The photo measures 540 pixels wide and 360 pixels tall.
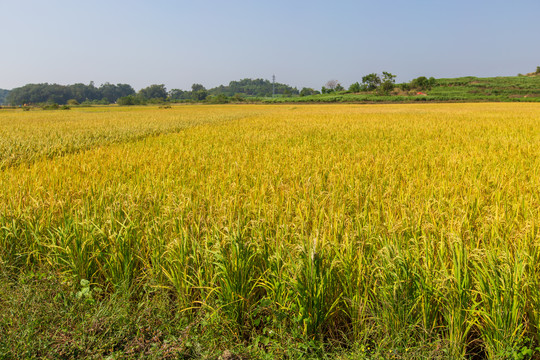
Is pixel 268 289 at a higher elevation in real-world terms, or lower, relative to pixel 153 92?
lower

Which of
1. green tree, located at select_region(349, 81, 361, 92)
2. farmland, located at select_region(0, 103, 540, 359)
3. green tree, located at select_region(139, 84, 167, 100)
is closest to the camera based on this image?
farmland, located at select_region(0, 103, 540, 359)

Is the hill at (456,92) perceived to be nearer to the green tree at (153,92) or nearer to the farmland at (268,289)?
the farmland at (268,289)

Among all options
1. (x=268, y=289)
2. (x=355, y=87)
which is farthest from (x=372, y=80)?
(x=268, y=289)

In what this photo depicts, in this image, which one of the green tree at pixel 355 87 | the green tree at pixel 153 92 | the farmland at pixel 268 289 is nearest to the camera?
the farmland at pixel 268 289

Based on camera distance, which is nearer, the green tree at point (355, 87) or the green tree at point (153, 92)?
the green tree at point (355, 87)

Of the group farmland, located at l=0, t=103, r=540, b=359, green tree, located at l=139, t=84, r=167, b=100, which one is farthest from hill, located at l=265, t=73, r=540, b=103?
green tree, located at l=139, t=84, r=167, b=100

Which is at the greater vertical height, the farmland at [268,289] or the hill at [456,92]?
the hill at [456,92]

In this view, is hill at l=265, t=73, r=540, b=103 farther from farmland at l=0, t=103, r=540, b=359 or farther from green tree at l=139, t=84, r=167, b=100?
green tree at l=139, t=84, r=167, b=100

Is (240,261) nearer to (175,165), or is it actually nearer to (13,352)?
(13,352)

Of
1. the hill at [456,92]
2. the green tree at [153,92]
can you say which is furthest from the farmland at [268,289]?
the green tree at [153,92]

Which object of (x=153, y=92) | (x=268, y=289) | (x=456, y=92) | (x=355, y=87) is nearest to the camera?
(x=268, y=289)

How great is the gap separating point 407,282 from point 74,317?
202 cm

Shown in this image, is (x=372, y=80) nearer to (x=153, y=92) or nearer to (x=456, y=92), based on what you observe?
(x=456, y=92)

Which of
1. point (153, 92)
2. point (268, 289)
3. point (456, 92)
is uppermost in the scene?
point (153, 92)
